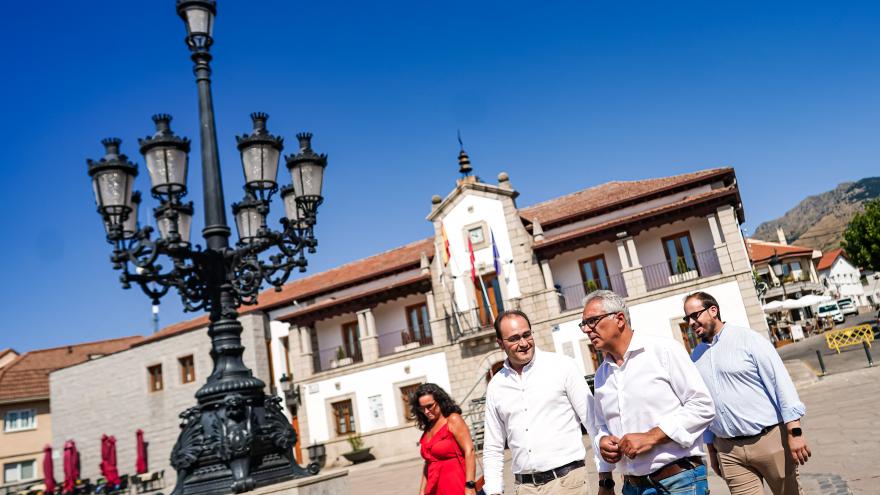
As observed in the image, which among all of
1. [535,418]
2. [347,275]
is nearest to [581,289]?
[347,275]

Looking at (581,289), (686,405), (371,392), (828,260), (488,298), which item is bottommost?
(686,405)

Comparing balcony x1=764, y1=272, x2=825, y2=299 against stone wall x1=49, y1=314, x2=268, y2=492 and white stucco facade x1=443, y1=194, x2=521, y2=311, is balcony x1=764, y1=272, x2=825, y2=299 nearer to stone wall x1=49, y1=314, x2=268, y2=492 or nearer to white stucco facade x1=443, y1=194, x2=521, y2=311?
white stucco facade x1=443, y1=194, x2=521, y2=311

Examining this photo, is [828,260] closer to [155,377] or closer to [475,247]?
[475,247]

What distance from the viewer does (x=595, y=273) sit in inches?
953

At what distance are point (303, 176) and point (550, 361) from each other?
16.0 feet

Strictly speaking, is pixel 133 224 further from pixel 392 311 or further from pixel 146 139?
pixel 392 311

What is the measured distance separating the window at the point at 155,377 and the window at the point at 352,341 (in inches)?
391

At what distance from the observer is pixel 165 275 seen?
662 centimetres

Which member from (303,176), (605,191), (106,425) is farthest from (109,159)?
(106,425)

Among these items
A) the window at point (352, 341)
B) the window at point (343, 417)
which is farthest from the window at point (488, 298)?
the window at point (343, 417)

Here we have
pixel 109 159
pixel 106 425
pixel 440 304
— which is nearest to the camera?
pixel 109 159

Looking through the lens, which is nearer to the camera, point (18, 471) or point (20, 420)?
point (18, 471)

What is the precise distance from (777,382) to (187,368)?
3020 centimetres

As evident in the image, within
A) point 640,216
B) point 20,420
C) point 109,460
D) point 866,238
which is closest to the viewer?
point 640,216
